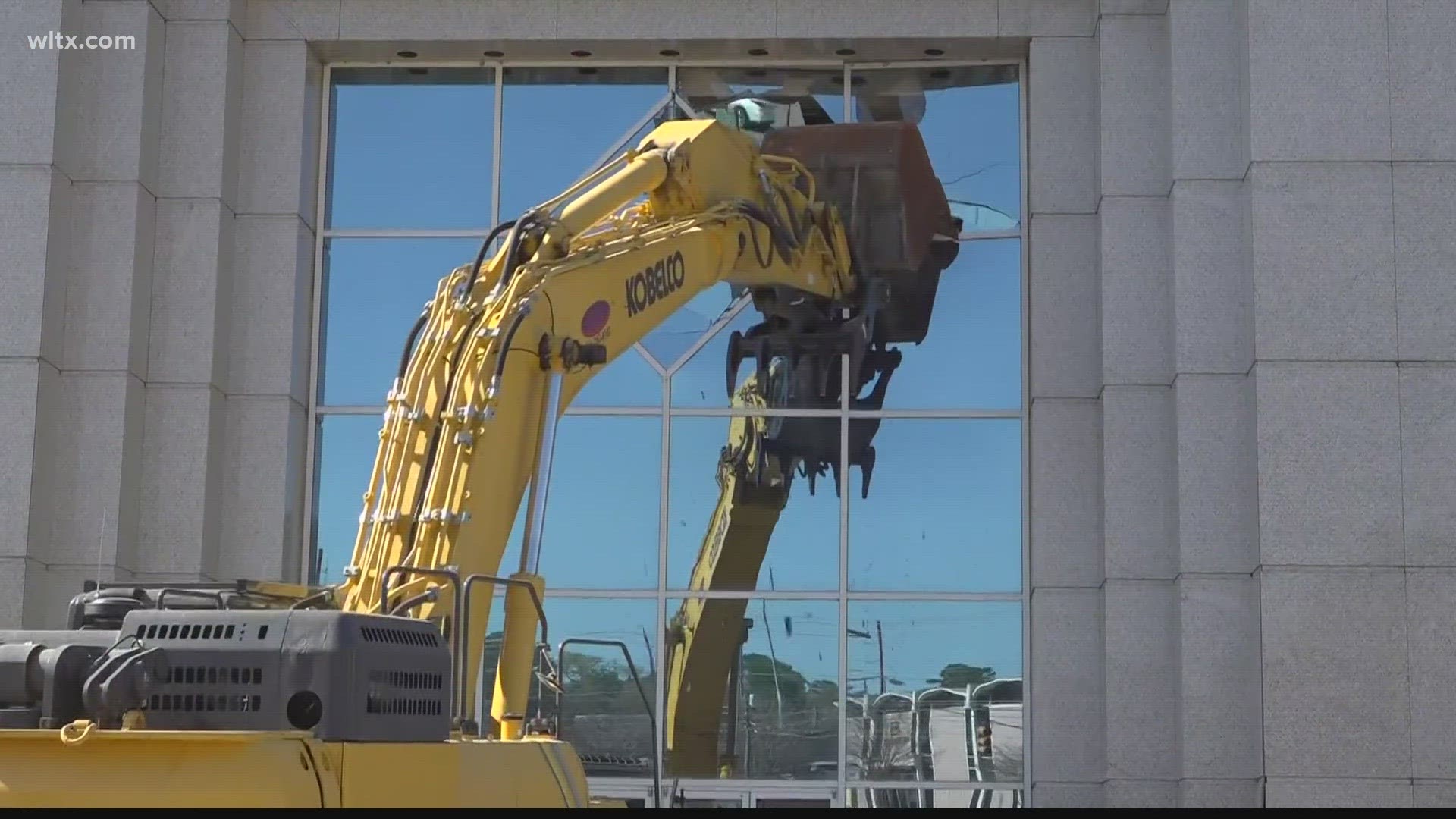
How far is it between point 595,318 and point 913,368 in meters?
6.22

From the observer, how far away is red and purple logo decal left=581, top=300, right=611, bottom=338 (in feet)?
42.6

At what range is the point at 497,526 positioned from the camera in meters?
11.8

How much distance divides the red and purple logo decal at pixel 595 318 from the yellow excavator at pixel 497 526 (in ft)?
0.10

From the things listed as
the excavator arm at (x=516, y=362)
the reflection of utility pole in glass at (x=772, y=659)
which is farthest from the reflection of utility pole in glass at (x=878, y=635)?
the excavator arm at (x=516, y=362)

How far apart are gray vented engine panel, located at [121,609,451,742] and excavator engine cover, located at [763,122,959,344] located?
1171cm

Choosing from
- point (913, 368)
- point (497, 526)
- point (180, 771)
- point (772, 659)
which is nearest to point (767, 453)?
point (913, 368)

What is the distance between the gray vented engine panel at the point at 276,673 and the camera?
22.8ft

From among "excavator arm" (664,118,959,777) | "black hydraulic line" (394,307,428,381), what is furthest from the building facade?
"black hydraulic line" (394,307,428,381)

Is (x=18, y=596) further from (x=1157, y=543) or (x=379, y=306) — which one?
(x=1157, y=543)

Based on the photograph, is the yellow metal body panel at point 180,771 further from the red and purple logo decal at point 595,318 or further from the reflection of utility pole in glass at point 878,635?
the reflection of utility pole in glass at point 878,635

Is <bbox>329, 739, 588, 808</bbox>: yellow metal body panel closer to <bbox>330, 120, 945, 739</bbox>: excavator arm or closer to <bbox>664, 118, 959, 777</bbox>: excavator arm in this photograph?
<bbox>330, 120, 945, 739</bbox>: excavator arm

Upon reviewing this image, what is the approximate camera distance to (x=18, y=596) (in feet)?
55.5

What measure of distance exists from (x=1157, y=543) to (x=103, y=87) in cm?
1013

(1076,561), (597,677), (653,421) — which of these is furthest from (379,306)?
(1076,561)
